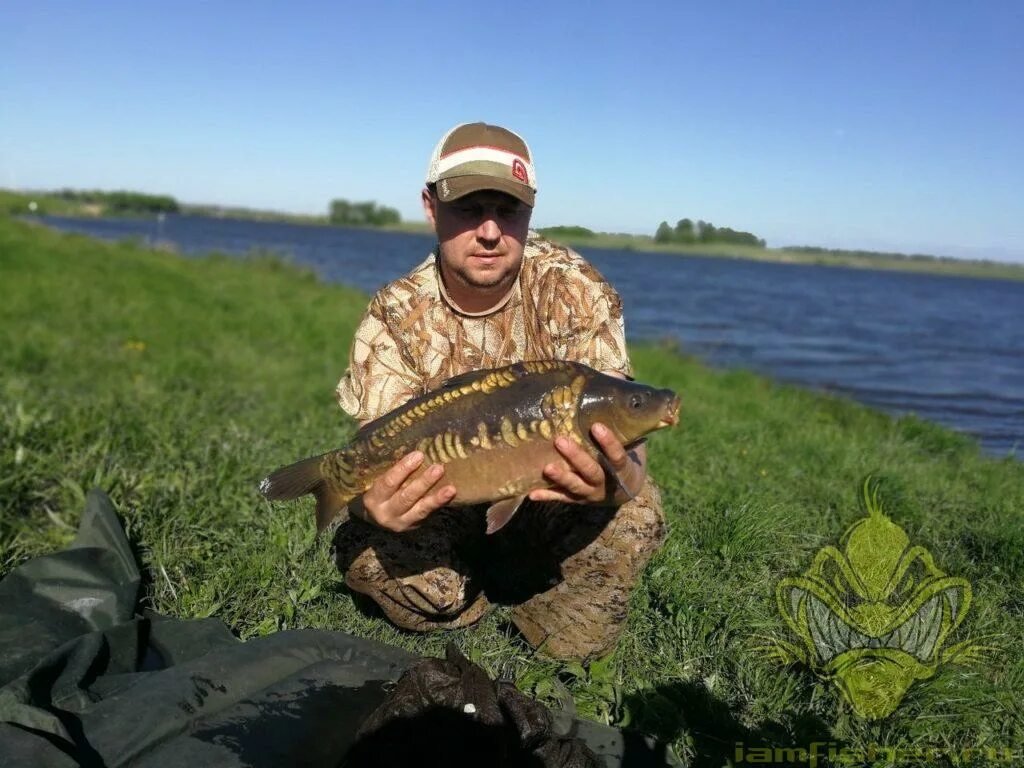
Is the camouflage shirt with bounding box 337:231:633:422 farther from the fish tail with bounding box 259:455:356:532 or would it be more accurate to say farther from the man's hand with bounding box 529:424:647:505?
the man's hand with bounding box 529:424:647:505

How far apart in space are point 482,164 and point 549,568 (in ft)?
5.44

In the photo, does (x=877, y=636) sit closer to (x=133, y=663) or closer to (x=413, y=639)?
(x=413, y=639)

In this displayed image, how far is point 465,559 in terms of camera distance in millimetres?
3498

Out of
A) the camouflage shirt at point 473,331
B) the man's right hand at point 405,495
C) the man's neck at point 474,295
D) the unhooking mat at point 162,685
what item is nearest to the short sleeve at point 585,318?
the camouflage shirt at point 473,331

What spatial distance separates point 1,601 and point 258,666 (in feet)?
3.33

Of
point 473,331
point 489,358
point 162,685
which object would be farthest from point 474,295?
point 162,685

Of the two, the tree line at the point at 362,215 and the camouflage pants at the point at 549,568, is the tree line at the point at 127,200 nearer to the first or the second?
the tree line at the point at 362,215

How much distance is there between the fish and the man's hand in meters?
0.02

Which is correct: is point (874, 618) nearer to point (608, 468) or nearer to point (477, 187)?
point (608, 468)

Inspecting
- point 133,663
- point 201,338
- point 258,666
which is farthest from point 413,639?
point 201,338

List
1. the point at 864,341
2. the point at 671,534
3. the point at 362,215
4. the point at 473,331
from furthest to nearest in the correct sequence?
the point at 362,215, the point at 864,341, the point at 671,534, the point at 473,331

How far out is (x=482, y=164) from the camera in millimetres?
2914

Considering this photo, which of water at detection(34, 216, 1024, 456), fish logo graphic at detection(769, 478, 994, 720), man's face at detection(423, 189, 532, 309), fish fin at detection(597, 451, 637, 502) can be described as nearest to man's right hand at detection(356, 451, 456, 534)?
fish fin at detection(597, 451, 637, 502)

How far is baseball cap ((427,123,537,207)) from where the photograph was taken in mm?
2908
